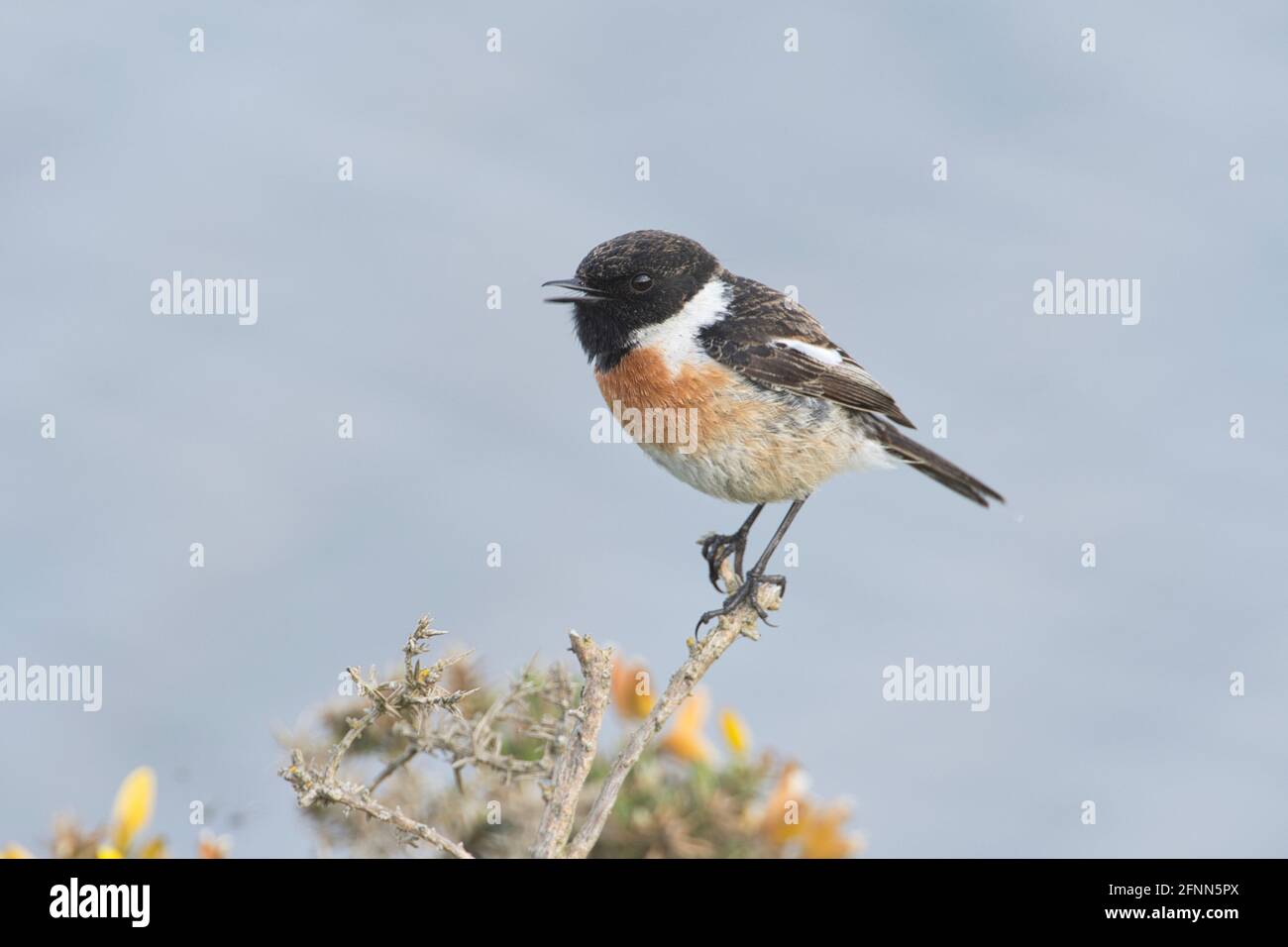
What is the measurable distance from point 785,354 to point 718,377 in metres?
0.36

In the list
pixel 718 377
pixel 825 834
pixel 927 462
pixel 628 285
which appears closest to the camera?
pixel 825 834

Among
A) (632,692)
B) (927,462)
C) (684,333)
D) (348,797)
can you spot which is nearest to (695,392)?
(684,333)

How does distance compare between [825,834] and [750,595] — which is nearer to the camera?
[825,834]

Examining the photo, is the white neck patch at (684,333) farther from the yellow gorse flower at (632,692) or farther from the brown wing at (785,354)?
the yellow gorse flower at (632,692)

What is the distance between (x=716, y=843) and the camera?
3.98 metres

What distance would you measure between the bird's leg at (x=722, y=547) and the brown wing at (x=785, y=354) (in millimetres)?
591

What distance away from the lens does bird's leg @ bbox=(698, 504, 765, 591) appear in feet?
18.9

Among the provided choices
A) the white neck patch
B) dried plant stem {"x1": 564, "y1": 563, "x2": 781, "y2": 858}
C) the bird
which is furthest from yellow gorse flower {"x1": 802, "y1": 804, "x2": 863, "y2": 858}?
the white neck patch

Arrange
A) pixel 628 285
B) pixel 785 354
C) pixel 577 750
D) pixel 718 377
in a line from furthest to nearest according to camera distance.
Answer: pixel 785 354 < pixel 718 377 < pixel 628 285 < pixel 577 750

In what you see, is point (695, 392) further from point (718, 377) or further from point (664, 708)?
point (664, 708)

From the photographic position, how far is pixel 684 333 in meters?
5.58

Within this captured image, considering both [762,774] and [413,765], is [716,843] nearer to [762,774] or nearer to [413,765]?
[762,774]

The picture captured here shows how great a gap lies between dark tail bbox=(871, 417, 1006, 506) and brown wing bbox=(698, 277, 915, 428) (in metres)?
0.08

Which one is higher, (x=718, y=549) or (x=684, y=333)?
(x=684, y=333)
